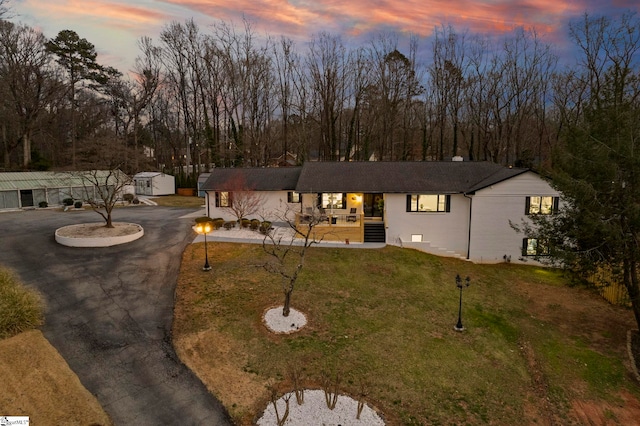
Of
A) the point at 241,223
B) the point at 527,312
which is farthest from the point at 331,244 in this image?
the point at 527,312

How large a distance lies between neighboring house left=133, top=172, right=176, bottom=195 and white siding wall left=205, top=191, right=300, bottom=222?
22516 mm

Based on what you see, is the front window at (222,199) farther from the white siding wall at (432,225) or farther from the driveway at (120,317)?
the white siding wall at (432,225)

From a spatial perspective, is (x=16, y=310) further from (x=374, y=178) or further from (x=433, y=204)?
(x=433, y=204)

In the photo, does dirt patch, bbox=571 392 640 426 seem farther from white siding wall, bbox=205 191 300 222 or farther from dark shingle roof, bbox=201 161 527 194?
white siding wall, bbox=205 191 300 222

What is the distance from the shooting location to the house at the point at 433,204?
23.3 meters

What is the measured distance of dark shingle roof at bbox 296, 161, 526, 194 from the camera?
24.5 meters

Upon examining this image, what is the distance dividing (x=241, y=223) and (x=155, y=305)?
1135cm

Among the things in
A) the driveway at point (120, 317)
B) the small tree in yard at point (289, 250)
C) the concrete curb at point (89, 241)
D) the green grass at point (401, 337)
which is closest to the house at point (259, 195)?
the small tree in yard at point (289, 250)

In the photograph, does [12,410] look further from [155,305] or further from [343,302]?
[343,302]

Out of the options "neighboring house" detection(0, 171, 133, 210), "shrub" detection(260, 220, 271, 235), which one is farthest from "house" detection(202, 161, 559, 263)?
"neighboring house" detection(0, 171, 133, 210)

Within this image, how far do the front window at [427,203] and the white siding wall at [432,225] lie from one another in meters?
0.31

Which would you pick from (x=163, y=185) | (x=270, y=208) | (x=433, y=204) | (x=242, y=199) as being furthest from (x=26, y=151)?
(x=433, y=204)

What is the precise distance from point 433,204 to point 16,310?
22.8 meters

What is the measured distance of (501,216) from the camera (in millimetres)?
23578
